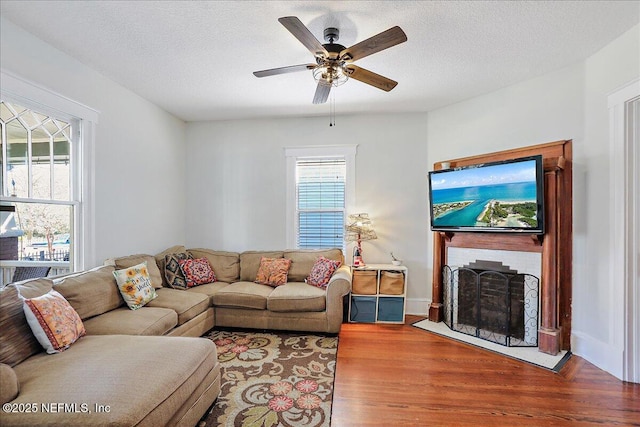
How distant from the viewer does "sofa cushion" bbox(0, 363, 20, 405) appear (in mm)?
1290

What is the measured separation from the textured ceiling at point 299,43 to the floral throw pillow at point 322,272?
2.02m

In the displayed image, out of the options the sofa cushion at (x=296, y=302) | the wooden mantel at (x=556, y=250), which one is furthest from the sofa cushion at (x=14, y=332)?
the wooden mantel at (x=556, y=250)

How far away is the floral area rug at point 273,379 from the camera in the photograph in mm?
1916

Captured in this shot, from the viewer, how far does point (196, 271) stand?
367 centimetres

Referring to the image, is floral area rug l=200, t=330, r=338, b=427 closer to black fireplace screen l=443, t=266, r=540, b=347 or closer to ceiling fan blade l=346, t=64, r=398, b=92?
black fireplace screen l=443, t=266, r=540, b=347

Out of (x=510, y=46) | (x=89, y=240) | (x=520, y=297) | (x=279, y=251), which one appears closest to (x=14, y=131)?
(x=89, y=240)

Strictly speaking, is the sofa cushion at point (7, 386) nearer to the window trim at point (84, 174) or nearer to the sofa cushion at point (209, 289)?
the window trim at point (84, 174)

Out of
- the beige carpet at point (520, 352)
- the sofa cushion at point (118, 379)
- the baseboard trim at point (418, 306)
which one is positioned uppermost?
the sofa cushion at point (118, 379)

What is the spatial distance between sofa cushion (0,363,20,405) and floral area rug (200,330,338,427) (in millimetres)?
963

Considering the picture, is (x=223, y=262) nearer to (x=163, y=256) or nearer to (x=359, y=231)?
(x=163, y=256)

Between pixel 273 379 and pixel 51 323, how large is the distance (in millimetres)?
1523

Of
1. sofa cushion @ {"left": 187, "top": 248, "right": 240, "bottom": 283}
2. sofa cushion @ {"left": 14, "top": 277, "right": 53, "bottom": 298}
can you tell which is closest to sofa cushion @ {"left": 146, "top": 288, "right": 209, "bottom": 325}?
sofa cushion @ {"left": 187, "top": 248, "right": 240, "bottom": 283}

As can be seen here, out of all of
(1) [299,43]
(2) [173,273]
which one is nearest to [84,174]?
(2) [173,273]

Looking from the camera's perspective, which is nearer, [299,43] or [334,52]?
[334,52]
